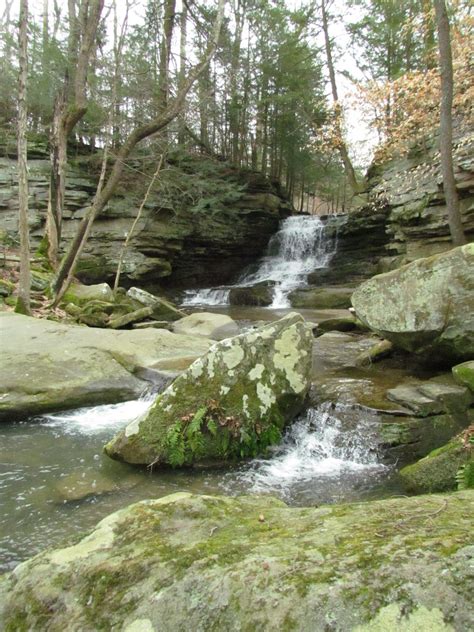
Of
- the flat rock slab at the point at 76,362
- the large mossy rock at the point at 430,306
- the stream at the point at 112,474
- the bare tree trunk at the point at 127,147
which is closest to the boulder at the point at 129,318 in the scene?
the bare tree trunk at the point at 127,147

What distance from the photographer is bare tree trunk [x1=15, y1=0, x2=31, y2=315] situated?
352 inches

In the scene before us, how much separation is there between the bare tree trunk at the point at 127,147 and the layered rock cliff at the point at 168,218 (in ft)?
16.8

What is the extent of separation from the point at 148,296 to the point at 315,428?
896 centimetres

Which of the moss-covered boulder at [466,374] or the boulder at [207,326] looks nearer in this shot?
the moss-covered boulder at [466,374]

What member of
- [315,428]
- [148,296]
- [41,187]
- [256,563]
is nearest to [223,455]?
[315,428]

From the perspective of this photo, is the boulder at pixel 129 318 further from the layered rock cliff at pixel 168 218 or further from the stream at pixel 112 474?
→ the layered rock cliff at pixel 168 218

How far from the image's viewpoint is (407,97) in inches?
472

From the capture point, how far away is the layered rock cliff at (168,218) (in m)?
17.4

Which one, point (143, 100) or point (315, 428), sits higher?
point (143, 100)

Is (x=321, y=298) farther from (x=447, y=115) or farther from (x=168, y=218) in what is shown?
A: (x=168, y=218)

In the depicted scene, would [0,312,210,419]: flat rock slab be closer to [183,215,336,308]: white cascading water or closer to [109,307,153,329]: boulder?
[109,307,153,329]: boulder

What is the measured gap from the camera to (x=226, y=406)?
4.59 meters

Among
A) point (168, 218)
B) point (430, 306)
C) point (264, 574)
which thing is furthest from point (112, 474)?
point (168, 218)

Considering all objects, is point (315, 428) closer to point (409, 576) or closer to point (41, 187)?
point (409, 576)
